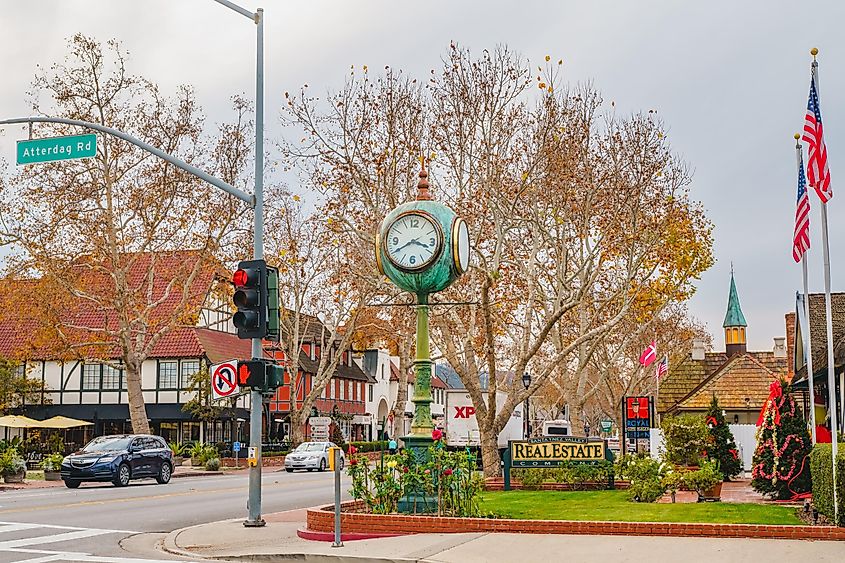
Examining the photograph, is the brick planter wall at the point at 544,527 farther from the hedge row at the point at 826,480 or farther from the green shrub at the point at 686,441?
the green shrub at the point at 686,441

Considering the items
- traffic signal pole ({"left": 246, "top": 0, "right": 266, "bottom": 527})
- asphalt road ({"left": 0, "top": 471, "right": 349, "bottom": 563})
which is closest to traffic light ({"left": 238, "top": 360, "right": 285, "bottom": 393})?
traffic signal pole ({"left": 246, "top": 0, "right": 266, "bottom": 527})

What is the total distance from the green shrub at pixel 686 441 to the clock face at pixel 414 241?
11.0 metres

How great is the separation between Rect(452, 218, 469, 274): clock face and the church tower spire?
5977 centimetres

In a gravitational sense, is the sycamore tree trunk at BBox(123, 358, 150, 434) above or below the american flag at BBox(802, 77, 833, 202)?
below

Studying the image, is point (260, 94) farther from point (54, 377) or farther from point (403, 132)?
point (54, 377)

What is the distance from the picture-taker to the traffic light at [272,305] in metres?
17.8

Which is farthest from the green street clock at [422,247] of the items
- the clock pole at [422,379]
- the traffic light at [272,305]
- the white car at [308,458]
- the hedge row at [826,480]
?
the white car at [308,458]

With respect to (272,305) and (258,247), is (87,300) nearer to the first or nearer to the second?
(258,247)

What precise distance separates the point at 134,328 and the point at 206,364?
10.4 metres

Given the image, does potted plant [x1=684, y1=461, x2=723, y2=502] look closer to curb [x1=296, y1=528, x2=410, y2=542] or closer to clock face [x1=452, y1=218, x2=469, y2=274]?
clock face [x1=452, y1=218, x2=469, y2=274]

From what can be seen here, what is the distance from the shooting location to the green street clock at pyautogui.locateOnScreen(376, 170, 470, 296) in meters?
17.5

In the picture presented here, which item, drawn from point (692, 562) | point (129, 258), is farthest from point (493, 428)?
point (129, 258)

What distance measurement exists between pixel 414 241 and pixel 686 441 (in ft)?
38.1

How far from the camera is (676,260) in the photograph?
1233 inches
